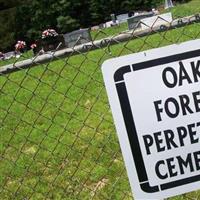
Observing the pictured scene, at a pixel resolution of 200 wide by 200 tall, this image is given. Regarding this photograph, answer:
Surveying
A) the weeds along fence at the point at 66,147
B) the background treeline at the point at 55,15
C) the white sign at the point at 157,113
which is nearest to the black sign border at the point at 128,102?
the white sign at the point at 157,113

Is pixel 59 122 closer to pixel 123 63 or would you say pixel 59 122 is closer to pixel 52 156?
pixel 52 156

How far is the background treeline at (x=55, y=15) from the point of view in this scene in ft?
141

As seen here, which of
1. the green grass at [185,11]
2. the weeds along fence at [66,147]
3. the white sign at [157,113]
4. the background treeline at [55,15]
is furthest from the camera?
the background treeline at [55,15]

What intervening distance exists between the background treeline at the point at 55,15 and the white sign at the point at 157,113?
40.0 meters

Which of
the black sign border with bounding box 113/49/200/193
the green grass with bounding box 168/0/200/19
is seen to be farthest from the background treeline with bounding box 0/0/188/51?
the black sign border with bounding box 113/49/200/193

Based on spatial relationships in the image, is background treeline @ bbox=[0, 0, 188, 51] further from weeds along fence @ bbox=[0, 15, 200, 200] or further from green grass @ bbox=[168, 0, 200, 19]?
weeds along fence @ bbox=[0, 15, 200, 200]

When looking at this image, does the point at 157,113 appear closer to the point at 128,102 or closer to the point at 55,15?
the point at 128,102

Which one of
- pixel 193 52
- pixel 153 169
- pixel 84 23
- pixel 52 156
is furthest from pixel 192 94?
pixel 84 23

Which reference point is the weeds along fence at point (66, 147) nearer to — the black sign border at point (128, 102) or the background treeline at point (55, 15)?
the black sign border at point (128, 102)

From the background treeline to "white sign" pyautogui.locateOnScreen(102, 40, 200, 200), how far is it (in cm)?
3998

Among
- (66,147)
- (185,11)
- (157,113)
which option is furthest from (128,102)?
(185,11)

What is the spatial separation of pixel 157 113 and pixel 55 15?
138ft

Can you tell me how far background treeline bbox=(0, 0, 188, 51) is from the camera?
42906 millimetres

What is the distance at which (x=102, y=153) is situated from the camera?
5477mm
